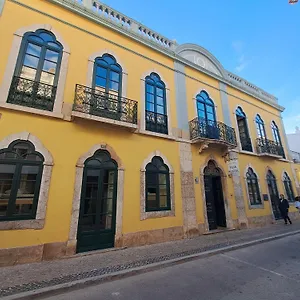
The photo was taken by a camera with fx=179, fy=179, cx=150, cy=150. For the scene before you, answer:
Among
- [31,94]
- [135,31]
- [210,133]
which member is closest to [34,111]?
[31,94]

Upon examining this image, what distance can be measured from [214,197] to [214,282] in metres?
6.74

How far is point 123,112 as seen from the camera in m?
7.35

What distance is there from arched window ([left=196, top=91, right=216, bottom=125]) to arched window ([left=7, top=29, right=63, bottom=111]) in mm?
7338

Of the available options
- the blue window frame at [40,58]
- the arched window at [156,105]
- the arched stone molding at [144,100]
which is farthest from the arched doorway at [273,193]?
the blue window frame at [40,58]

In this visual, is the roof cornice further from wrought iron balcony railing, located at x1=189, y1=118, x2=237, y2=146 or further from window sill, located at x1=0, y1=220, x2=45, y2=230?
window sill, located at x1=0, y1=220, x2=45, y2=230

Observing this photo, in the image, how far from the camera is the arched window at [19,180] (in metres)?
5.06

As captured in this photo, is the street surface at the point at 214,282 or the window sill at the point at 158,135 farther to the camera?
the window sill at the point at 158,135

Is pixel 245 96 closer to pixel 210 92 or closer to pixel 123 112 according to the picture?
pixel 210 92

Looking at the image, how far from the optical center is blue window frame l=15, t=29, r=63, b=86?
613 centimetres

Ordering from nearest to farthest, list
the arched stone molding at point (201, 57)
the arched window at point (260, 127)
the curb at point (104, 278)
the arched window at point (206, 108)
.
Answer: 1. the curb at point (104, 278)
2. the arched window at point (206, 108)
3. the arched stone molding at point (201, 57)
4. the arched window at point (260, 127)

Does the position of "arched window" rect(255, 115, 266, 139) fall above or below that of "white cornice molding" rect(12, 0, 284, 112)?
below

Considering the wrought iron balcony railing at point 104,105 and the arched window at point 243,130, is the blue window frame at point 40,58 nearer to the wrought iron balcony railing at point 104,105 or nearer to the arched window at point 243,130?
the wrought iron balcony railing at point 104,105

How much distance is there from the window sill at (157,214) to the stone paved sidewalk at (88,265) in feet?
3.36

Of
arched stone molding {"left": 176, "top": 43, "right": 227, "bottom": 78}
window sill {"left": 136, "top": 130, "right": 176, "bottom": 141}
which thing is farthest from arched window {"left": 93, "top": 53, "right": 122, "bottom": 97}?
arched stone molding {"left": 176, "top": 43, "right": 227, "bottom": 78}
